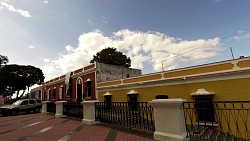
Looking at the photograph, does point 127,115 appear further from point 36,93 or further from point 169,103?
point 36,93

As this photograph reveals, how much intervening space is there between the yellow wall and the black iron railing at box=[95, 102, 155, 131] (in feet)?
16.9

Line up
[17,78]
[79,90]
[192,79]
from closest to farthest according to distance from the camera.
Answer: [192,79], [79,90], [17,78]

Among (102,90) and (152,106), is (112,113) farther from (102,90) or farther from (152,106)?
(102,90)

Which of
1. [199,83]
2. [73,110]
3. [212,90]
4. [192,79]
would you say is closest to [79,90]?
[73,110]

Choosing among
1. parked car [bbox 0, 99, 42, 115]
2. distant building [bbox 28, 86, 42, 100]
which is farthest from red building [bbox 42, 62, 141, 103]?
distant building [bbox 28, 86, 42, 100]

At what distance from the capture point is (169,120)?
5102 mm

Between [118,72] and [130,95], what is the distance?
23.7 ft

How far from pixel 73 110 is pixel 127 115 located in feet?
19.1

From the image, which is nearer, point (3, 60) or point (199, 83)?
point (199, 83)

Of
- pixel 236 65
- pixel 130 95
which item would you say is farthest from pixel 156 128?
pixel 130 95

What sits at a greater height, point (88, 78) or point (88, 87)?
point (88, 78)

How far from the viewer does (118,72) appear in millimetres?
22406

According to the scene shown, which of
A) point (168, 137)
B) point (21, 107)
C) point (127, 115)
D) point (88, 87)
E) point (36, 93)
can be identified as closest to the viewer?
point (168, 137)

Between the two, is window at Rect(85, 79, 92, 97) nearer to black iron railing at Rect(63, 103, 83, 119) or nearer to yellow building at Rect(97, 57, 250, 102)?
yellow building at Rect(97, 57, 250, 102)
